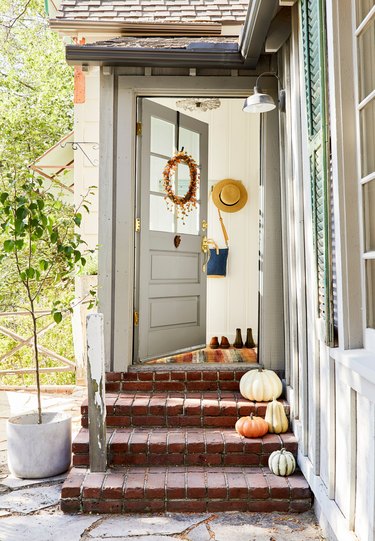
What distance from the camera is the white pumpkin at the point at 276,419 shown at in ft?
13.7

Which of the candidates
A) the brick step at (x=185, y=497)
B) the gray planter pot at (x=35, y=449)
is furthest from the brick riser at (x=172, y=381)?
the brick step at (x=185, y=497)

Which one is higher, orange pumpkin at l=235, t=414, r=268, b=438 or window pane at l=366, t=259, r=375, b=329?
window pane at l=366, t=259, r=375, b=329

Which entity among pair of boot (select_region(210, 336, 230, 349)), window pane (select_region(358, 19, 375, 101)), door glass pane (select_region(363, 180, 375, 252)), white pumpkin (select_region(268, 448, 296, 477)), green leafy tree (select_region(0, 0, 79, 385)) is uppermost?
green leafy tree (select_region(0, 0, 79, 385))

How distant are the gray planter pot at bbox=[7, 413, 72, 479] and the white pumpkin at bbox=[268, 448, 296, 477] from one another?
1463 mm

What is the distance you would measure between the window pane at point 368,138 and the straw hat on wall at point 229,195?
4.29m

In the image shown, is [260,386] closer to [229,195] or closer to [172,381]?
[172,381]

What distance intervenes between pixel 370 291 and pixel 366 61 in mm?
1003

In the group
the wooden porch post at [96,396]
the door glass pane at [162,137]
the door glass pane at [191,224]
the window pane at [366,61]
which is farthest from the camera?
the door glass pane at [191,224]

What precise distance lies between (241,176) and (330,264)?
14.0ft

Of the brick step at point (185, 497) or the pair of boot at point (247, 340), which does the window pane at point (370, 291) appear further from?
the pair of boot at point (247, 340)

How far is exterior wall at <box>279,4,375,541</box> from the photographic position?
2.58m

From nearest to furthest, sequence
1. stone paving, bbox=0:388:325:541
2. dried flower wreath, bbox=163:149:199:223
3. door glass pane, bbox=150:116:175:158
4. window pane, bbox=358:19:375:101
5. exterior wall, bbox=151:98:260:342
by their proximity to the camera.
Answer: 1. window pane, bbox=358:19:375:101
2. stone paving, bbox=0:388:325:541
3. door glass pane, bbox=150:116:175:158
4. dried flower wreath, bbox=163:149:199:223
5. exterior wall, bbox=151:98:260:342

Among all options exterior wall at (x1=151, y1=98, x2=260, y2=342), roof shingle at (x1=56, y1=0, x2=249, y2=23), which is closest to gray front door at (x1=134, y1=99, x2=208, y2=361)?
exterior wall at (x1=151, y1=98, x2=260, y2=342)

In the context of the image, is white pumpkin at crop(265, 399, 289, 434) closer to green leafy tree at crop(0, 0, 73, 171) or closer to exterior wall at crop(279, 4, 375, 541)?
exterior wall at crop(279, 4, 375, 541)
